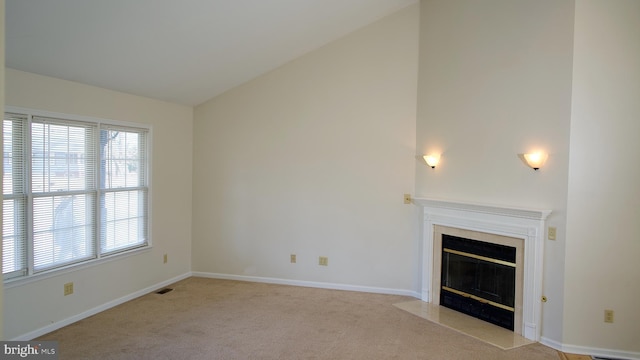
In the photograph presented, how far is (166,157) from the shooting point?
544 cm

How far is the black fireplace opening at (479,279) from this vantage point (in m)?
4.22

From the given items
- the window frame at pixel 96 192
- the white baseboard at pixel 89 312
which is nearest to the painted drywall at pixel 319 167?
the white baseboard at pixel 89 312

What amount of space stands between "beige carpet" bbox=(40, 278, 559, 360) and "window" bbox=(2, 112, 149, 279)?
74 cm

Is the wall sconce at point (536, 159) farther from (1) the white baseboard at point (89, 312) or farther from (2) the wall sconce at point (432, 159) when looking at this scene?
(1) the white baseboard at point (89, 312)

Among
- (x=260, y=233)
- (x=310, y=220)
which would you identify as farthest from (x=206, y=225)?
(x=310, y=220)

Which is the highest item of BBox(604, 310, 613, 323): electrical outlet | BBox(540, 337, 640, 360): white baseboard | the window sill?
the window sill

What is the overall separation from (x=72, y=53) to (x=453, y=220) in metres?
4.05

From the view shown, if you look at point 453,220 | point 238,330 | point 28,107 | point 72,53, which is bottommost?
point 238,330

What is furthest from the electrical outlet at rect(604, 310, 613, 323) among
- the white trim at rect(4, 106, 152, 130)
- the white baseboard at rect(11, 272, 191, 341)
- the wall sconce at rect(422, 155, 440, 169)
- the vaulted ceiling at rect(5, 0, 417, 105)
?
the white trim at rect(4, 106, 152, 130)

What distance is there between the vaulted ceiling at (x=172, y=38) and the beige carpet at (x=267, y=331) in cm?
244

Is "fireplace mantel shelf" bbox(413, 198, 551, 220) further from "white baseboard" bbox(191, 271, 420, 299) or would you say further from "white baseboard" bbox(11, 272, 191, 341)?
"white baseboard" bbox(11, 272, 191, 341)

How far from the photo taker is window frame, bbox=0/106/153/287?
3.68m

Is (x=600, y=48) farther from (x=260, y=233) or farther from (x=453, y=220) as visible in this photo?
(x=260, y=233)

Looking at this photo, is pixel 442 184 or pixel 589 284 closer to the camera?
pixel 589 284
